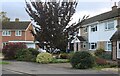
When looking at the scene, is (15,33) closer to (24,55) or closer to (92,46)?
(92,46)

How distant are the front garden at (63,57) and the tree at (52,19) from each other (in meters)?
1.94

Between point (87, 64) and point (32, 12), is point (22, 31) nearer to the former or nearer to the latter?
point (32, 12)

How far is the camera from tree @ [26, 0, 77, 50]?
30906 millimetres

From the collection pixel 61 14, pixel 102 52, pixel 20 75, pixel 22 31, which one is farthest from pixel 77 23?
pixel 22 31

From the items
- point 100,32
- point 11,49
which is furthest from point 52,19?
point 100,32

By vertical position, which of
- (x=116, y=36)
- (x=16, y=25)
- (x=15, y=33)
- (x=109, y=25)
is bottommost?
(x=116, y=36)

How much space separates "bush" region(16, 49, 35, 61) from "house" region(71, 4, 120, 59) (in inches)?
293

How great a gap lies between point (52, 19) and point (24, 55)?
5761 mm

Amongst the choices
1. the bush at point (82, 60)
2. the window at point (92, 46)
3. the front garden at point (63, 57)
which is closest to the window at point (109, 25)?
the front garden at point (63, 57)

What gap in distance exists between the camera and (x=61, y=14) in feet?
104

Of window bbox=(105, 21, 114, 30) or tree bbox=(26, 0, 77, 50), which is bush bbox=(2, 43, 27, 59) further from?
window bbox=(105, 21, 114, 30)

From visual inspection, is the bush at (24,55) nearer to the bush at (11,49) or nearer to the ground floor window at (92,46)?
the bush at (11,49)

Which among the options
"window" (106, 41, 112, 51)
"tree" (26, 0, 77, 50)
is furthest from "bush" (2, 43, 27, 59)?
"window" (106, 41, 112, 51)

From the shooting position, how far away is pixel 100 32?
136ft
